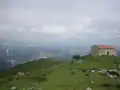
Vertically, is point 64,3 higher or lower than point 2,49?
higher

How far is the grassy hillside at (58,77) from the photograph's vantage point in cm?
466

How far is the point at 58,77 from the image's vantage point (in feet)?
15.7

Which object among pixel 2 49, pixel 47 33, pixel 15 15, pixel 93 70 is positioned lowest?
pixel 93 70

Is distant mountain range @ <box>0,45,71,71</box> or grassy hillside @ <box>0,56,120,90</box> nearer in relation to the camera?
grassy hillside @ <box>0,56,120,90</box>

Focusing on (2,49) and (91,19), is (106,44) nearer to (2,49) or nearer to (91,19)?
(91,19)

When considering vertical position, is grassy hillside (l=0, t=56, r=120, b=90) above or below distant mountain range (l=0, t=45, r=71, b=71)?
below

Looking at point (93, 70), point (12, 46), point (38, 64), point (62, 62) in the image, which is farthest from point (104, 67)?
point (12, 46)

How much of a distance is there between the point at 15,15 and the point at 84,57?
5.40 feet

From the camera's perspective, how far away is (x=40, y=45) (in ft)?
15.9

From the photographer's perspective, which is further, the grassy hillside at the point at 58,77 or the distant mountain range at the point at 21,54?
the distant mountain range at the point at 21,54

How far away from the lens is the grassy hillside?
466cm

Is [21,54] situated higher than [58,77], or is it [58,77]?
[21,54]

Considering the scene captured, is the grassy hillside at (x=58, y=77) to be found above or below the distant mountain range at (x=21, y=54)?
below

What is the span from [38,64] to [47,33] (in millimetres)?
652
